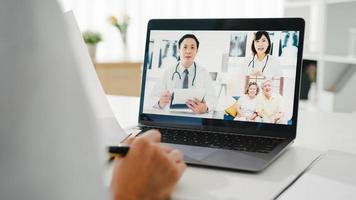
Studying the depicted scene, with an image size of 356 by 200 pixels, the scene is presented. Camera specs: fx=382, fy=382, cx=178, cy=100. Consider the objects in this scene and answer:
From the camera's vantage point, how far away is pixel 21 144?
0.35 m

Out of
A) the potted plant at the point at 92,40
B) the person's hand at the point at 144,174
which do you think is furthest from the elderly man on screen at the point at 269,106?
the potted plant at the point at 92,40

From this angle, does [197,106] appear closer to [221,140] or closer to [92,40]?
[221,140]

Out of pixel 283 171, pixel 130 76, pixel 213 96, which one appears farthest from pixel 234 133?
pixel 130 76

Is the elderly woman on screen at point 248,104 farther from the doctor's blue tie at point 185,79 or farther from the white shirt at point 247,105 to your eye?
the doctor's blue tie at point 185,79

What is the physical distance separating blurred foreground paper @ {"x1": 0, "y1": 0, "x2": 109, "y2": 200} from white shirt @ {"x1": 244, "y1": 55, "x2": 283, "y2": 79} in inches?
18.8

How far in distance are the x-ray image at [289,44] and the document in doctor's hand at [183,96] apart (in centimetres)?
18

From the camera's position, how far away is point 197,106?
0.79 metres

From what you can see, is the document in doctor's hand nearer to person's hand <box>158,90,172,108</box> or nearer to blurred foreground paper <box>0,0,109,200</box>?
person's hand <box>158,90,172,108</box>

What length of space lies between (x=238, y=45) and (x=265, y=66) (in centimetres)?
7

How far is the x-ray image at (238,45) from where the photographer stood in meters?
0.77

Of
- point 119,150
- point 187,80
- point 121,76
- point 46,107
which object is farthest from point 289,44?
point 121,76

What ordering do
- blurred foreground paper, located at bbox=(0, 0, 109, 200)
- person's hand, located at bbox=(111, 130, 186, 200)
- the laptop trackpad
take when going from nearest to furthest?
blurred foreground paper, located at bbox=(0, 0, 109, 200) < person's hand, located at bbox=(111, 130, 186, 200) < the laptop trackpad

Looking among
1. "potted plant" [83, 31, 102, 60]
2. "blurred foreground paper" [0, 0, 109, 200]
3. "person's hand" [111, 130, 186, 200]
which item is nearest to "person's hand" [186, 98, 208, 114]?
"person's hand" [111, 130, 186, 200]

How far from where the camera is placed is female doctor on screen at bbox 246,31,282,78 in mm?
735
